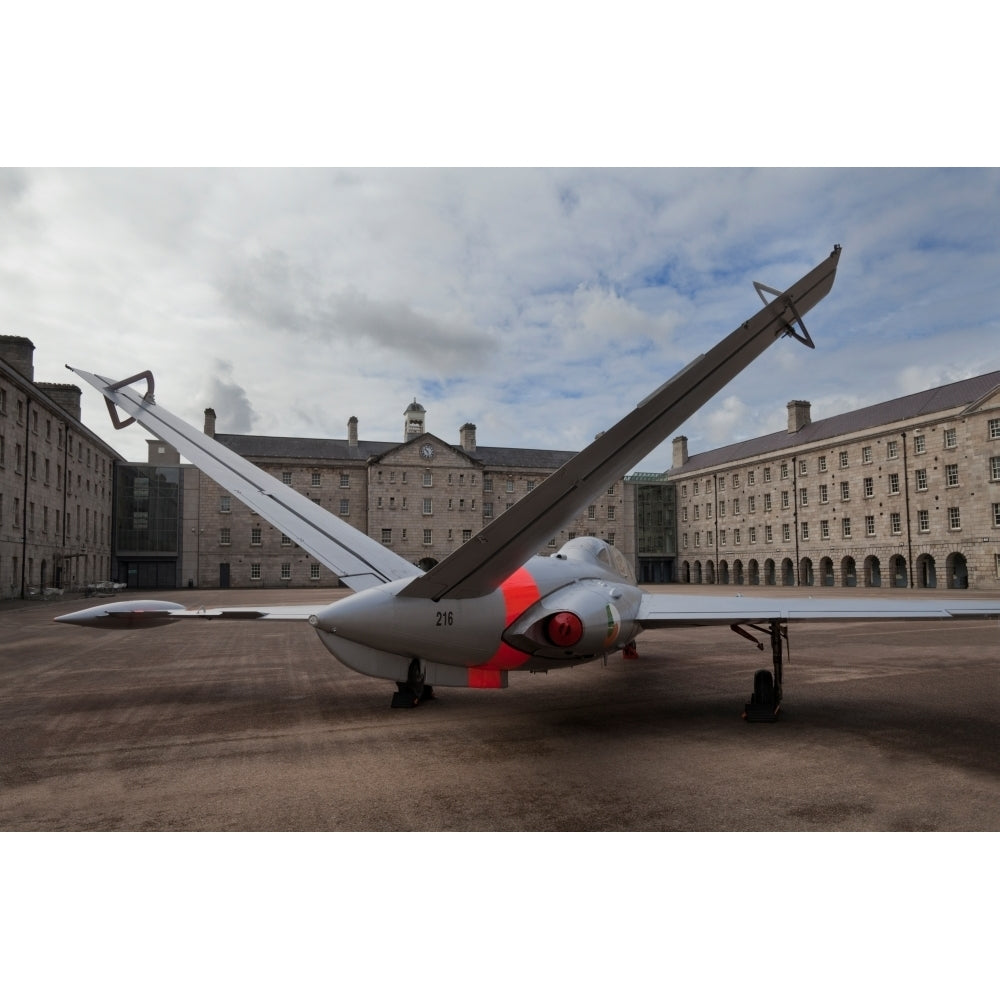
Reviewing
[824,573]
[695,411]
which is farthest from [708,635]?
[824,573]

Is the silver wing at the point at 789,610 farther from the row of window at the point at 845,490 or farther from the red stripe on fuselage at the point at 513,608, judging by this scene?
the row of window at the point at 845,490

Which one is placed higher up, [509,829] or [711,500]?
[711,500]

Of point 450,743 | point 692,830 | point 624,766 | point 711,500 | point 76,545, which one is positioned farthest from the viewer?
point 711,500

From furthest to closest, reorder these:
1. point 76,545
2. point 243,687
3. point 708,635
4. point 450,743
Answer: point 76,545, point 708,635, point 243,687, point 450,743

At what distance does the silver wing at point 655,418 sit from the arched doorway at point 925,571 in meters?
58.9

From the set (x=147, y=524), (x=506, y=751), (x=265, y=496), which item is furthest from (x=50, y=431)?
(x=506, y=751)

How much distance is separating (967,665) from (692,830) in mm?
12935

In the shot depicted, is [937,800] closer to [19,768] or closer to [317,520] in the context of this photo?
[317,520]

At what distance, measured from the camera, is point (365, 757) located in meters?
7.52

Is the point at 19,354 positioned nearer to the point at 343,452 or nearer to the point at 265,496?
the point at 343,452

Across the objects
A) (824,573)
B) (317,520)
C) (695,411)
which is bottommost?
(824,573)

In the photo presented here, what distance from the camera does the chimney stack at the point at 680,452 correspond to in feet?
267

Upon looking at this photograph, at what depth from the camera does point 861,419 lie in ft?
208

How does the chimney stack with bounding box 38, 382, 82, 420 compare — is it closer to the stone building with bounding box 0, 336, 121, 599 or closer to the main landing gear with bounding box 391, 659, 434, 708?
the stone building with bounding box 0, 336, 121, 599
